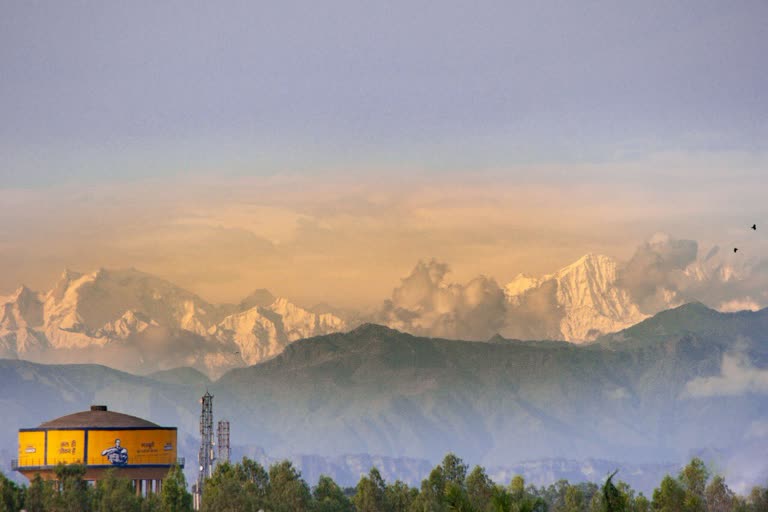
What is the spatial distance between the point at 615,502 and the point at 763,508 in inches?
4225

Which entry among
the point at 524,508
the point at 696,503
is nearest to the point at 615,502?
the point at 524,508

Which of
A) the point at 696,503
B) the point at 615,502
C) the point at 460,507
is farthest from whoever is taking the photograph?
the point at 696,503

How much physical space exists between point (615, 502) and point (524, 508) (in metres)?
7.93

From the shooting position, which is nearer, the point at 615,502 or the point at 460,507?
the point at 460,507

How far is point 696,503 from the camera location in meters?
189

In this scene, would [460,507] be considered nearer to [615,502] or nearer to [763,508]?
[615,502]

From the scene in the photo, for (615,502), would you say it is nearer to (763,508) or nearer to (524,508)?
(524,508)

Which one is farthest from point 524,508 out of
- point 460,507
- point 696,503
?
point 696,503

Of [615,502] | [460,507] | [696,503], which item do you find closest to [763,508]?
[696,503]

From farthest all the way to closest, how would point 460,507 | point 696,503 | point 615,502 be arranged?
point 696,503
point 615,502
point 460,507

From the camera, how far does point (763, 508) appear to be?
197 metres

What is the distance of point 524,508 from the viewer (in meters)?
91.4

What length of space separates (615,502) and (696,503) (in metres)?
96.6

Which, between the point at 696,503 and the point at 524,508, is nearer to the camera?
the point at 524,508
